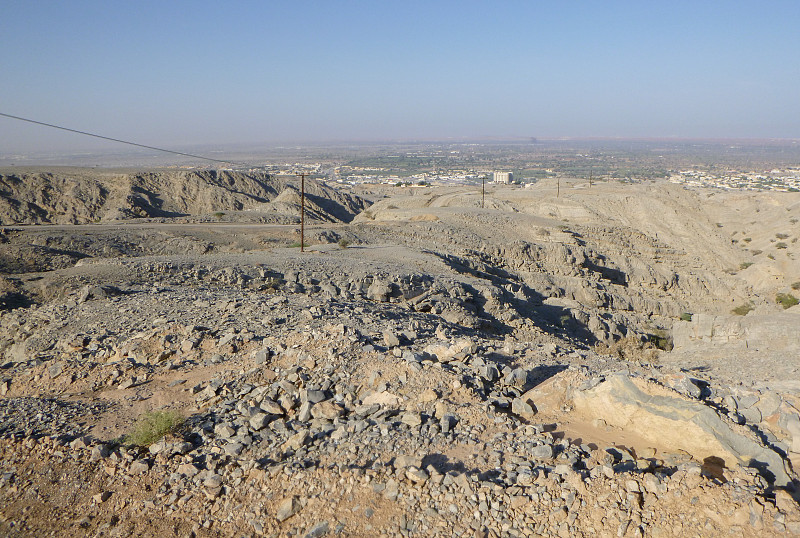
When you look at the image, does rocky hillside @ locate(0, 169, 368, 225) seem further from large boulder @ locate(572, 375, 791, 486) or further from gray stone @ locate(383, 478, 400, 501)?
gray stone @ locate(383, 478, 400, 501)

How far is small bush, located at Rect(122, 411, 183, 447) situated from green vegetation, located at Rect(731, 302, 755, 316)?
2620 cm

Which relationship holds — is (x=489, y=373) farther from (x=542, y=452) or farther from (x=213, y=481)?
(x=213, y=481)

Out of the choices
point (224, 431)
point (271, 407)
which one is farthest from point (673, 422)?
point (224, 431)

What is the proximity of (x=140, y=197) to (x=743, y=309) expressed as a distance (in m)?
42.0

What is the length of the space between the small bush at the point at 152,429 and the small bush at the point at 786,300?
28.1m

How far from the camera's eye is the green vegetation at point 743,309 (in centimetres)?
2465

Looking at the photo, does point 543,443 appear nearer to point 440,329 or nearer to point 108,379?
point 440,329

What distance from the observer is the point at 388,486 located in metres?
5.13

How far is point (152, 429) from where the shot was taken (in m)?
6.23

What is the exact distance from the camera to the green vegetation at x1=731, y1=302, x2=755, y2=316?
80.9 ft

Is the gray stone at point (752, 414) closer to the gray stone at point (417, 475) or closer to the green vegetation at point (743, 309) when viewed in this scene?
the gray stone at point (417, 475)

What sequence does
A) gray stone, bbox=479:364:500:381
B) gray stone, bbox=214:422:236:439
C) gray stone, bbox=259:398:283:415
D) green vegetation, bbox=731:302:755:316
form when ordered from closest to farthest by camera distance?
gray stone, bbox=214:422:236:439, gray stone, bbox=259:398:283:415, gray stone, bbox=479:364:500:381, green vegetation, bbox=731:302:755:316

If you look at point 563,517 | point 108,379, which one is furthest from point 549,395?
point 108,379

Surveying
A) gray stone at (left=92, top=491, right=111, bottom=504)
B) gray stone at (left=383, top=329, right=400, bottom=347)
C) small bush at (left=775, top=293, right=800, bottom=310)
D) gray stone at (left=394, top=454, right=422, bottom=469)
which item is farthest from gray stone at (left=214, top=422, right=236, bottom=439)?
small bush at (left=775, top=293, right=800, bottom=310)
